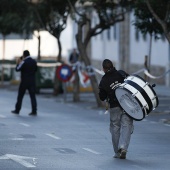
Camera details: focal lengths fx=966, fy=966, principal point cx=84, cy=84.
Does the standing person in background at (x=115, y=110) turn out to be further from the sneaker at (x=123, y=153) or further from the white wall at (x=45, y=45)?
the white wall at (x=45, y=45)

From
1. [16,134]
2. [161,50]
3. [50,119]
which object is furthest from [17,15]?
[16,134]

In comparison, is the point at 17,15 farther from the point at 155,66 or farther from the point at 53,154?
the point at 53,154

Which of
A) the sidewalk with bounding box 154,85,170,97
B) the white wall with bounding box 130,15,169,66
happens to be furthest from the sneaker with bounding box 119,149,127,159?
the white wall with bounding box 130,15,169,66

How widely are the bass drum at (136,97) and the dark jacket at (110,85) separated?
22cm

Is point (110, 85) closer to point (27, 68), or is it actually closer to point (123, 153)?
point (123, 153)

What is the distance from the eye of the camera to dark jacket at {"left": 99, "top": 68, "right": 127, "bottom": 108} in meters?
15.7

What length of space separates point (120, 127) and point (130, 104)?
0.59 meters

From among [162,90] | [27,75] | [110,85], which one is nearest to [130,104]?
[110,85]

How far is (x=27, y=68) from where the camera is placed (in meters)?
26.3

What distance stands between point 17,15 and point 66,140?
25.2 m

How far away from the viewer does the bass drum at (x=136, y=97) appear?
15250 mm

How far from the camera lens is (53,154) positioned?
16.0 metres

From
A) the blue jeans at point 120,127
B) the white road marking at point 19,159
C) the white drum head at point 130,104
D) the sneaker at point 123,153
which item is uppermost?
the white drum head at point 130,104

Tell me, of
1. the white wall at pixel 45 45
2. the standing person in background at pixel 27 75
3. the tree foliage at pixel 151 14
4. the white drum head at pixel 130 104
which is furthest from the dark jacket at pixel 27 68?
the white wall at pixel 45 45
